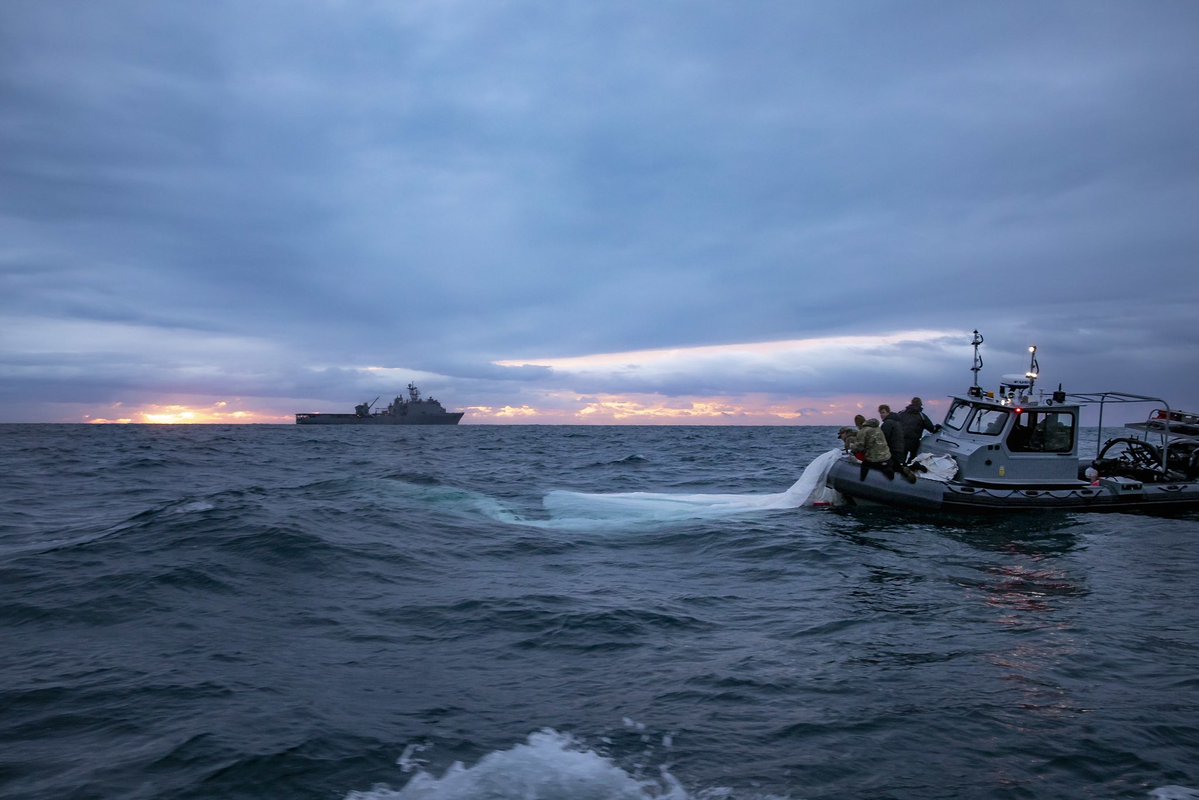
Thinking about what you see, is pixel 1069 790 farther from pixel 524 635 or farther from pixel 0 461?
pixel 0 461

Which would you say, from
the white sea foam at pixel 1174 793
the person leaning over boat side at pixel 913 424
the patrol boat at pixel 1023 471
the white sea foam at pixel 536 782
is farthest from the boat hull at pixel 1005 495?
the white sea foam at pixel 536 782

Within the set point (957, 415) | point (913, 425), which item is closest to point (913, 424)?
point (913, 425)

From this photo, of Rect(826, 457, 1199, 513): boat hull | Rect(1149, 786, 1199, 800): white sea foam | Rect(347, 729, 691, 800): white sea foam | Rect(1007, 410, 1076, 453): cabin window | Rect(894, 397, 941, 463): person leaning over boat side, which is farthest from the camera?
Rect(894, 397, 941, 463): person leaning over boat side

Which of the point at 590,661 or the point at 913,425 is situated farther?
the point at 913,425

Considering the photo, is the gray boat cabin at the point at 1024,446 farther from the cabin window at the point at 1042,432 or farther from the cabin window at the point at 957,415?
the cabin window at the point at 957,415

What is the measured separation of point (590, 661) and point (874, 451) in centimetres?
1201

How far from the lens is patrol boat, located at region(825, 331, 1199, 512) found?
17000 mm

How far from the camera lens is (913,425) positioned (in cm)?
1900

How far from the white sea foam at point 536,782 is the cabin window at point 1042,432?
52.7 ft

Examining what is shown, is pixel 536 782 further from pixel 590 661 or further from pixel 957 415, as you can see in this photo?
pixel 957 415

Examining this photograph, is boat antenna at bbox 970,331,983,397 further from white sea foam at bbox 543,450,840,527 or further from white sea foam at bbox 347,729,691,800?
white sea foam at bbox 347,729,691,800

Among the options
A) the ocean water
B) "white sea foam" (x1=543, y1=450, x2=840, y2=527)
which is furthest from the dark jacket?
the ocean water

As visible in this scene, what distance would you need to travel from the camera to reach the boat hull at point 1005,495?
16.8 m

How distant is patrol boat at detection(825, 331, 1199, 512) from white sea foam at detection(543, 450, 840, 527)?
70cm
